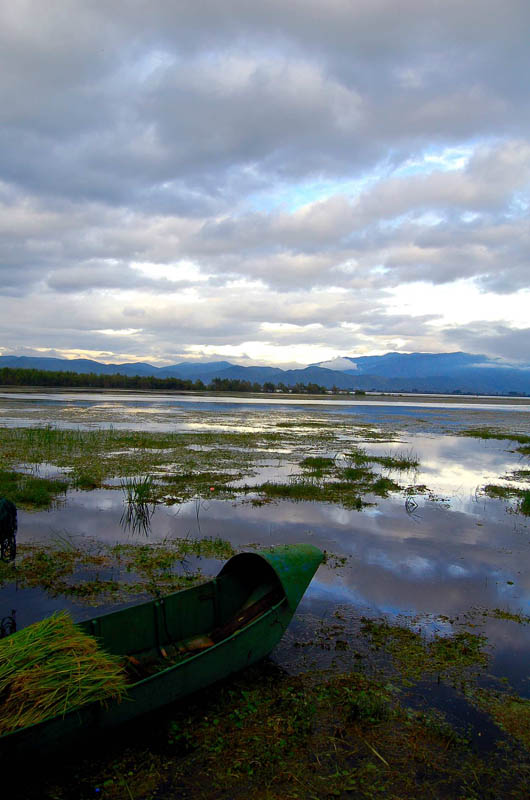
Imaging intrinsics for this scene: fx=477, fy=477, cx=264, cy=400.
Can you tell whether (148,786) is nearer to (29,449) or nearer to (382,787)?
(382,787)

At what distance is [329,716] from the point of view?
529 cm

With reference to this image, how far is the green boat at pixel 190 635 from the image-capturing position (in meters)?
4.38

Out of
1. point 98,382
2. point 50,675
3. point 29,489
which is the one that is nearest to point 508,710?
point 50,675

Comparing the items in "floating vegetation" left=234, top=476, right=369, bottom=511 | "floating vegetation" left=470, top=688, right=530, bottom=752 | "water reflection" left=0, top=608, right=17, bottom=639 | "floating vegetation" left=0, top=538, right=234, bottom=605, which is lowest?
"floating vegetation" left=470, top=688, right=530, bottom=752

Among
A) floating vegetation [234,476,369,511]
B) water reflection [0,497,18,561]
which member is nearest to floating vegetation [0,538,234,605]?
water reflection [0,497,18,561]

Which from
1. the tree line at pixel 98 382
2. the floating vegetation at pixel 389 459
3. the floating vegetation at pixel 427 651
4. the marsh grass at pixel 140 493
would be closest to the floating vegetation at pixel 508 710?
the floating vegetation at pixel 427 651

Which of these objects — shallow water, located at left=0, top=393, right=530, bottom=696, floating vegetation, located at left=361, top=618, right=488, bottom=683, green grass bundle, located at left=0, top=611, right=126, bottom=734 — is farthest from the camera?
shallow water, located at left=0, top=393, right=530, bottom=696

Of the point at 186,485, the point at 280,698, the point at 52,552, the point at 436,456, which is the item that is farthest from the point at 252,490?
the point at 436,456

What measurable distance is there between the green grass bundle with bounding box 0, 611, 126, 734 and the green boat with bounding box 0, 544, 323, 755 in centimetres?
16

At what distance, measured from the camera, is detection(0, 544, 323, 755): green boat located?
438cm

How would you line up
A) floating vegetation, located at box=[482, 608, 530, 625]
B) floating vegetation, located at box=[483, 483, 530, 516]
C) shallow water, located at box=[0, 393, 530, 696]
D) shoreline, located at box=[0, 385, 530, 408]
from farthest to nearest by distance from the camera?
shoreline, located at box=[0, 385, 530, 408] < floating vegetation, located at box=[483, 483, 530, 516] < floating vegetation, located at box=[482, 608, 530, 625] < shallow water, located at box=[0, 393, 530, 696]

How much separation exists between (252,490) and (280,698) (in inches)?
391

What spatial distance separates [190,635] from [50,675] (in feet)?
7.62

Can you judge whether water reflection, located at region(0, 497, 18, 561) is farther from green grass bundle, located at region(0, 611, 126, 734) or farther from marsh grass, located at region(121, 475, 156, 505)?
marsh grass, located at region(121, 475, 156, 505)
